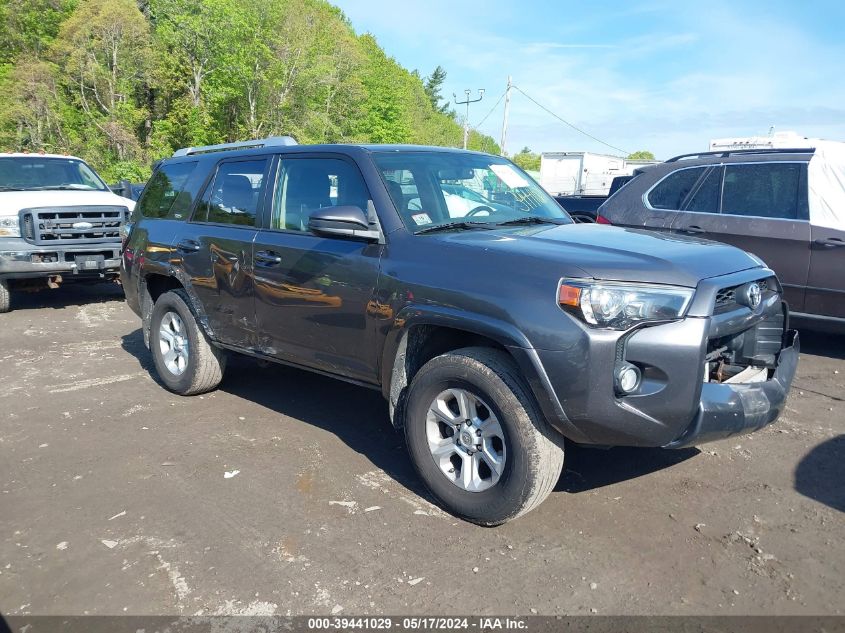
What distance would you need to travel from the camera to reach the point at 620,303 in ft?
9.70

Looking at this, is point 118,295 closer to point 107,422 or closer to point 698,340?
point 107,422

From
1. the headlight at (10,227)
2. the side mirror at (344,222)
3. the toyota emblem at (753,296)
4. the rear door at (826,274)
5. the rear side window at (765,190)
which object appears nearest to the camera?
the toyota emblem at (753,296)

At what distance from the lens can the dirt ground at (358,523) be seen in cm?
285

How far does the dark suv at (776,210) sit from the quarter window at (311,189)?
344 centimetres

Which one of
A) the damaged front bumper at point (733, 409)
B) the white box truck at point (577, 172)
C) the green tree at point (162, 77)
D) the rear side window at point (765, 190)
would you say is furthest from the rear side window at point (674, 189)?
the green tree at point (162, 77)

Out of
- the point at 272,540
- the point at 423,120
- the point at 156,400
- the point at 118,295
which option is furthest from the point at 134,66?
the point at 423,120

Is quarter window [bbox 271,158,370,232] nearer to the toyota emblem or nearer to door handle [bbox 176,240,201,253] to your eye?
door handle [bbox 176,240,201,253]

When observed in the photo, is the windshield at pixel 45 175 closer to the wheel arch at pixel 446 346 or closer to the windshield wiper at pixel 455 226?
the windshield wiper at pixel 455 226

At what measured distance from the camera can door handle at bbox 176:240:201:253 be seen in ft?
16.5

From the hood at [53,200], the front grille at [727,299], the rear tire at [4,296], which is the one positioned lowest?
the rear tire at [4,296]

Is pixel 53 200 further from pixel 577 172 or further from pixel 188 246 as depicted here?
pixel 577 172

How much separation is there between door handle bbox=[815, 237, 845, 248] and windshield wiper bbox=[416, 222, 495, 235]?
3765mm

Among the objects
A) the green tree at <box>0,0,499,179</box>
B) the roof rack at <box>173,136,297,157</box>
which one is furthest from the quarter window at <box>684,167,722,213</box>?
the green tree at <box>0,0,499,179</box>

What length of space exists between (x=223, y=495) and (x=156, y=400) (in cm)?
197
